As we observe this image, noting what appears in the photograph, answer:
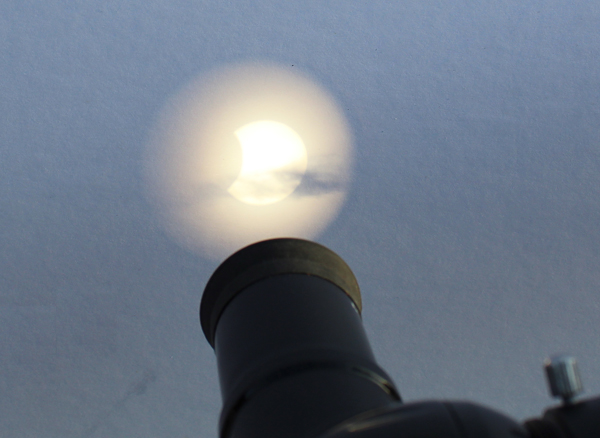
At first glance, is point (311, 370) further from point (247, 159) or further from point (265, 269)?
point (247, 159)

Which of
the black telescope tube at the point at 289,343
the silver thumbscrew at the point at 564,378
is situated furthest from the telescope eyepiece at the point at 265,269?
the silver thumbscrew at the point at 564,378

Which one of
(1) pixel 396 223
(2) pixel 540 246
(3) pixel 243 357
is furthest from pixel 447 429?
(2) pixel 540 246

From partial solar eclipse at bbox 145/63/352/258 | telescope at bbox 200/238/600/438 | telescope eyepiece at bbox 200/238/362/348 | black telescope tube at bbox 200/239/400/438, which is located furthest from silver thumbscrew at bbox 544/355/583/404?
partial solar eclipse at bbox 145/63/352/258

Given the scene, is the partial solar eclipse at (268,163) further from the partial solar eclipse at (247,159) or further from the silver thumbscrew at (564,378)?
the silver thumbscrew at (564,378)

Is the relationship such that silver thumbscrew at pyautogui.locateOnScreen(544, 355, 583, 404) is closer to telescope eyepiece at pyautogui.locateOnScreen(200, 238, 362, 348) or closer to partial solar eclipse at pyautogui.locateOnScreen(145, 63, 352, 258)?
telescope eyepiece at pyautogui.locateOnScreen(200, 238, 362, 348)

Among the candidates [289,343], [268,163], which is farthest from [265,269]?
[268,163]

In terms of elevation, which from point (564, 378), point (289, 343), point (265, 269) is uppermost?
point (265, 269)
